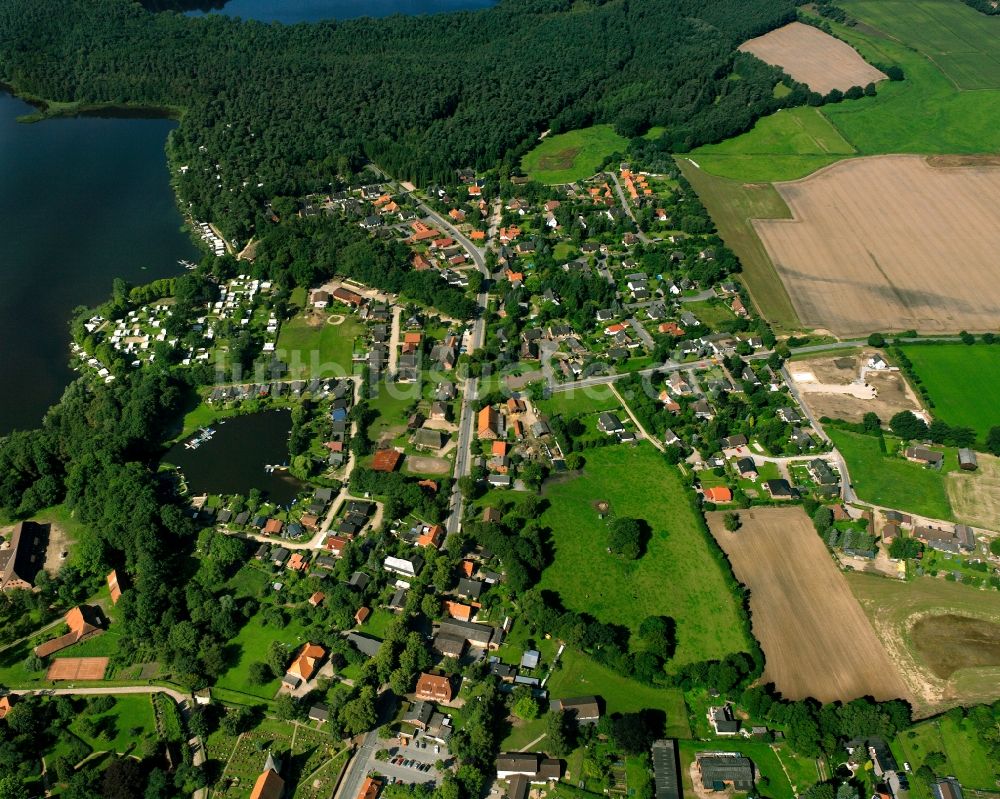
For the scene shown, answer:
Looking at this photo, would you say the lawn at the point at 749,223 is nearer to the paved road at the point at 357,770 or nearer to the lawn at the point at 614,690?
the lawn at the point at 614,690

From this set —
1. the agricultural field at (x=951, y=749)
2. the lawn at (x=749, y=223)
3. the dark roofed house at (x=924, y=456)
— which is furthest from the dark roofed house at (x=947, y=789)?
the lawn at (x=749, y=223)

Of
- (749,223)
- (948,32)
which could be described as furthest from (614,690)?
(948,32)

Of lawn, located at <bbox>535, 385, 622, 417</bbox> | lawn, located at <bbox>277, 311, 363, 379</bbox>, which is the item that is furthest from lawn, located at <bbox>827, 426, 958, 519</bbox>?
lawn, located at <bbox>277, 311, 363, 379</bbox>

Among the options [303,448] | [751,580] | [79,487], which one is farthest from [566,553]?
[79,487]

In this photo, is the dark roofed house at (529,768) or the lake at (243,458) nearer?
the dark roofed house at (529,768)

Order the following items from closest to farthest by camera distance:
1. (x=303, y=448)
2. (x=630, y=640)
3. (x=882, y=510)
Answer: (x=630, y=640) → (x=882, y=510) → (x=303, y=448)

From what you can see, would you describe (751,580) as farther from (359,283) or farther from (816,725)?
(359,283)

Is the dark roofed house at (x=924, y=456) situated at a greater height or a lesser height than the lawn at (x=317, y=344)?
greater

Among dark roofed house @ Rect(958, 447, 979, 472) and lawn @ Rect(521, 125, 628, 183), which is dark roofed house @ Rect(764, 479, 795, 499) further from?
lawn @ Rect(521, 125, 628, 183)
